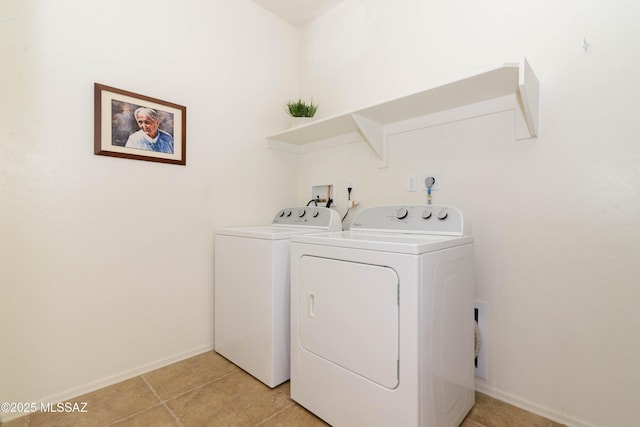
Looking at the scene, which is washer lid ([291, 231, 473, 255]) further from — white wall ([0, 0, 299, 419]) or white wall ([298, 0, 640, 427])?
white wall ([0, 0, 299, 419])

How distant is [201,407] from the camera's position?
4.76 feet

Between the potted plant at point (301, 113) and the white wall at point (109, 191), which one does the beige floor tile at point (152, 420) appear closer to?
the white wall at point (109, 191)

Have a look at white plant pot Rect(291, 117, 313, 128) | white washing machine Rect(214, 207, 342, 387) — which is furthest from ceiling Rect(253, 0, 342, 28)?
white washing machine Rect(214, 207, 342, 387)

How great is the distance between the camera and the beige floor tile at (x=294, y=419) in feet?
4.40

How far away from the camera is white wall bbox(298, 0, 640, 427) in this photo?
4.03 ft

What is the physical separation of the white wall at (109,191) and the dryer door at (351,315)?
98 centimetres

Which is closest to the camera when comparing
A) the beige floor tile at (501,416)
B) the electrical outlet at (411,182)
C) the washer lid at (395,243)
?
the washer lid at (395,243)

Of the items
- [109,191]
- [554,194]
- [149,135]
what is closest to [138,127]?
[149,135]

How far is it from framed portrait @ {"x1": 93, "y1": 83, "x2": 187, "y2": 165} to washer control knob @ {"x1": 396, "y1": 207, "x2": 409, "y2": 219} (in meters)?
1.42

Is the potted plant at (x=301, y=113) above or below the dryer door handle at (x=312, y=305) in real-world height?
above

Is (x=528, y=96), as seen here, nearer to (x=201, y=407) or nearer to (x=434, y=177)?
(x=434, y=177)

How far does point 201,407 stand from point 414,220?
1.45m

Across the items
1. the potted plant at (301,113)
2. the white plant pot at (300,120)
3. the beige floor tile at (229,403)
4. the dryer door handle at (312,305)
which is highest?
the potted plant at (301,113)

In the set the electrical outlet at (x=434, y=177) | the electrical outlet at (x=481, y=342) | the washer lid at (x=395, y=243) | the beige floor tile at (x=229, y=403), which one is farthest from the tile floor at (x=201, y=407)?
the electrical outlet at (x=434, y=177)
